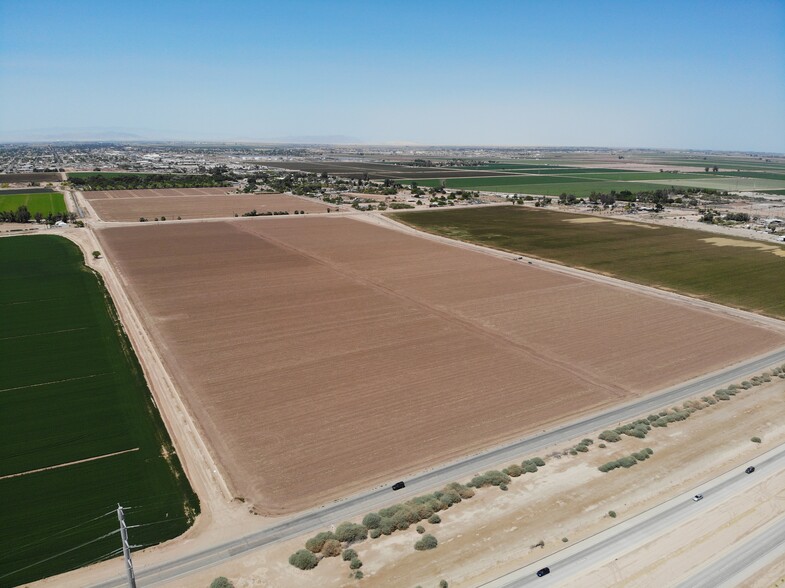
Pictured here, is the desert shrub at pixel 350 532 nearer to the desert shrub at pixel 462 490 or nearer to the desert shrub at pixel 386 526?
the desert shrub at pixel 386 526

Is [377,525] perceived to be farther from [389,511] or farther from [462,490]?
[462,490]

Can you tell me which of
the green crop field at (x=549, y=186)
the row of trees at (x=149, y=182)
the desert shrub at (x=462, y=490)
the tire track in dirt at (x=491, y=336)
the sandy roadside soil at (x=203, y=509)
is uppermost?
the green crop field at (x=549, y=186)

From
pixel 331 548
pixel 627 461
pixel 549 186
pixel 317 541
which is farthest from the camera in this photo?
pixel 549 186

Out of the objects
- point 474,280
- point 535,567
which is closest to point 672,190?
point 474,280

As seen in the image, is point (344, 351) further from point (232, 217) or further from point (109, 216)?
point (109, 216)

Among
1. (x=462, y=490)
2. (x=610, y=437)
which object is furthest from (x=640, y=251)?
(x=462, y=490)

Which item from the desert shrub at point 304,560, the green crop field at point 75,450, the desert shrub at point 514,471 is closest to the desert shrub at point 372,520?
the desert shrub at point 304,560
